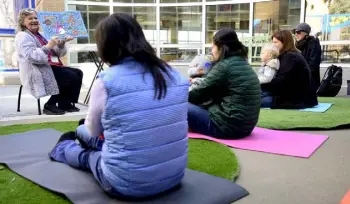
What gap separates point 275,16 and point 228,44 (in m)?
6.46

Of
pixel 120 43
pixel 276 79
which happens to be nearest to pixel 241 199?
pixel 120 43

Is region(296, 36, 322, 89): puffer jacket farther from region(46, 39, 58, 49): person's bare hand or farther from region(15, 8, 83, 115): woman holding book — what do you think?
region(46, 39, 58, 49): person's bare hand

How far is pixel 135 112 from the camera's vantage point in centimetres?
160

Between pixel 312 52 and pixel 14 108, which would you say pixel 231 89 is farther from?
pixel 14 108

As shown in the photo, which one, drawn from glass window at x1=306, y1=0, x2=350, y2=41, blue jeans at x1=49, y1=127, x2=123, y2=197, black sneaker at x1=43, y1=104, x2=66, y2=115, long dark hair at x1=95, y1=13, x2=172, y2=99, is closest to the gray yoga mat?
blue jeans at x1=49, y1=127, x2=123, y2=197

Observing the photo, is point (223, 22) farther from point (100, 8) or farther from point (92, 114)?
point (92, 114)

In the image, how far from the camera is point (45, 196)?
185 centimetres

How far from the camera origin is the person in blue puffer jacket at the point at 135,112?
161 centimetres

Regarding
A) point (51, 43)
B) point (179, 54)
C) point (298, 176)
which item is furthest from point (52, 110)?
point (179, 54)

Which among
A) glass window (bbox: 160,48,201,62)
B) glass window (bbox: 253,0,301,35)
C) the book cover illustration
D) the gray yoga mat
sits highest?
glass window (bbox: 253,0,301,35)

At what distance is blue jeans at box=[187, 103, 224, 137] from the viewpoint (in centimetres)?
301

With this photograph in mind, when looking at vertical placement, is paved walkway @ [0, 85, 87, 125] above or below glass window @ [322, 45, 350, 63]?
below

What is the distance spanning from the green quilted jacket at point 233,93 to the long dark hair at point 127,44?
1213 mm

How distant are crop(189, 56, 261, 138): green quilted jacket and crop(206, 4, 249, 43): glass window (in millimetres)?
6452
